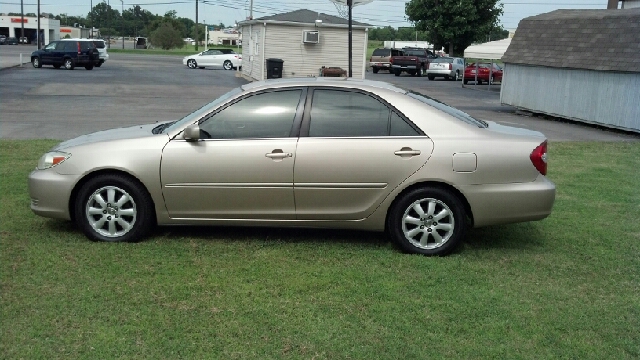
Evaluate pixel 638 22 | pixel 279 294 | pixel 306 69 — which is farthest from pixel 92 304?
pixel 306 69

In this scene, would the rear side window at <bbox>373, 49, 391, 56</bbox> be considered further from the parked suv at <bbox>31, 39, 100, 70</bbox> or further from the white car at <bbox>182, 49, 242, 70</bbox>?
the parked suv at <bbox>31, 39, 100, 70</bbox>

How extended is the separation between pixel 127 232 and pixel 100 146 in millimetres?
798

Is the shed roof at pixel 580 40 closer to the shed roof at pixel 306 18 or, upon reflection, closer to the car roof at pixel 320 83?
the shed roof at pixel 306 18

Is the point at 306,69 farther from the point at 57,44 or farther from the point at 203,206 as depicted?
the point at 203,206

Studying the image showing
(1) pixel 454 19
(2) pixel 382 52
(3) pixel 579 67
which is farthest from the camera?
(1) pixel 454 19

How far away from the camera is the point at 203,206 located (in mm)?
6273

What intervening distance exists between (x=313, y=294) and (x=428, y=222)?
4.82 ft

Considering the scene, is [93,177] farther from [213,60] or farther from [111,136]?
[213,60]

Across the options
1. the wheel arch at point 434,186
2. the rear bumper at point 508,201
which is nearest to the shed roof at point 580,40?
the rear bumper at point 508,201

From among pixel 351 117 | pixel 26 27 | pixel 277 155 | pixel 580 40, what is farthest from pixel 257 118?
pixel 26 27

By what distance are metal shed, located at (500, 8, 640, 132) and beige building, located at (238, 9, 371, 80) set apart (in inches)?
445

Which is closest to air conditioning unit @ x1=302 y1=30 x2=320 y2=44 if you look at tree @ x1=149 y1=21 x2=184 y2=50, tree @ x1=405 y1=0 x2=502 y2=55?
tree @ x1=405 y1=0 x2=502 y2=55

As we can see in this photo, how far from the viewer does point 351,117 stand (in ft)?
20.7

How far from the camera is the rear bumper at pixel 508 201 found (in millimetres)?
6129
